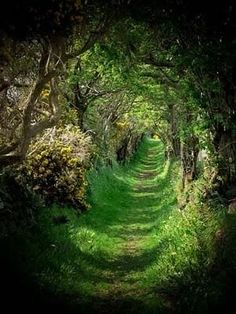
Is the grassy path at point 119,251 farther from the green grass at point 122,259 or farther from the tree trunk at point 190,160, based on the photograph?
the tree trunk at point 190,160

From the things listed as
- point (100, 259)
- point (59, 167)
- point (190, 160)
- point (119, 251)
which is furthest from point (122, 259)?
point (190, 160)

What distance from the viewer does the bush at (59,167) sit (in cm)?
1723

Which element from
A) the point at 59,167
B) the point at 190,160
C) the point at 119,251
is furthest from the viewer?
the point at 190,160

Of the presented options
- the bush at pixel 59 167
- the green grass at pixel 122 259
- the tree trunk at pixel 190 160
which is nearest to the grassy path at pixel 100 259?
the green grass at pixel 122 259

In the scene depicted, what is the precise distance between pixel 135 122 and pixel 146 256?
37000 millimetres

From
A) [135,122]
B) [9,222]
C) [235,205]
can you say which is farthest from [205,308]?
[135,122]

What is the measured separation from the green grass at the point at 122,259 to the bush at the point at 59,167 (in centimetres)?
71

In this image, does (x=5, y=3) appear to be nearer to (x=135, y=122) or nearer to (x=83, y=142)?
(x=83, y=142)

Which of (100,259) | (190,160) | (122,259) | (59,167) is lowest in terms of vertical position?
(100,259)

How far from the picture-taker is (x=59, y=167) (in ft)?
60.2

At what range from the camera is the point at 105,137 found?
3391 centimetres

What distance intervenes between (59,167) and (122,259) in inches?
177

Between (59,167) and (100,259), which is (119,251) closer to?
(100,259)

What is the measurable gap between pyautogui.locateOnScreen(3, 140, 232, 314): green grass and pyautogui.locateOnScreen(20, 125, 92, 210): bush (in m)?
0.71
